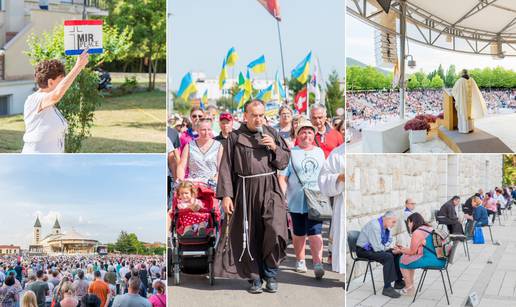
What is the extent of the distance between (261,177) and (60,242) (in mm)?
1521

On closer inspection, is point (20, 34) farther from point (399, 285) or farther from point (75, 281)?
point (399, 285)

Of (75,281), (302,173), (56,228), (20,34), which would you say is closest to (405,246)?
(302,173)

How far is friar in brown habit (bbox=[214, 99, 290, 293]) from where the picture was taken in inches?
166

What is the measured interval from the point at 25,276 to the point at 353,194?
93.0 inches

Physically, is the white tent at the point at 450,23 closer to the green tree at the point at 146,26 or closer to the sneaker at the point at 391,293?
the sneaker at the point at 391,293

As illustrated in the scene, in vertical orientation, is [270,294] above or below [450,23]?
below

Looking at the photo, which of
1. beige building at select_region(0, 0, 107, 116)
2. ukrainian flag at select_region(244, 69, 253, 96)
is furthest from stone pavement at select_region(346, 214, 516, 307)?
beige building at select_region(0, 0, 107, 116)

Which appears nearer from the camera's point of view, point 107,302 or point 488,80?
→ point 488,80

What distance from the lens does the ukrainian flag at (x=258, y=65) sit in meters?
4.52

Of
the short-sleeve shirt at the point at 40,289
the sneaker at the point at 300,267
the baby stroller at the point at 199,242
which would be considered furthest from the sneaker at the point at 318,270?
the short-sleeve shirt at the point at 40,289

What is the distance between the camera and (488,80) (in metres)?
4.37

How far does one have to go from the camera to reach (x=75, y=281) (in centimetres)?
470

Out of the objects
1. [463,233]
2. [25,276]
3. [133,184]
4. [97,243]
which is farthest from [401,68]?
[25,276]

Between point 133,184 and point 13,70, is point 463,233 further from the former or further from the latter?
point 13,70
